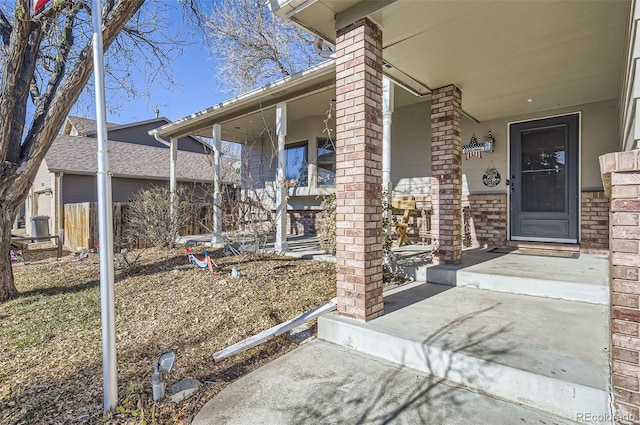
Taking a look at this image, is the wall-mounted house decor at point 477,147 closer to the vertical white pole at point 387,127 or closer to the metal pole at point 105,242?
the vertical white pole at point 387,127

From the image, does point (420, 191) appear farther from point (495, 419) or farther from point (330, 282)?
point (495, 419)

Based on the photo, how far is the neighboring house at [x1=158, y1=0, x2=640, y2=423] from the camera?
223cm

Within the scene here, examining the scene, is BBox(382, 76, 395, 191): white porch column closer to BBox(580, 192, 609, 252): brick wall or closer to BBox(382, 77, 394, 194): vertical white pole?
BBox(382, 77, 394, 194): vertical white pole

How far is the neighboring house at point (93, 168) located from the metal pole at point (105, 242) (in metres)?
9.70

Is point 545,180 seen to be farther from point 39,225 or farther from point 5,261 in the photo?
point 39,225

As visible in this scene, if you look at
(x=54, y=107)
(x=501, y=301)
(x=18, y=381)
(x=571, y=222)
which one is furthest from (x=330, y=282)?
(x=54, y=107)

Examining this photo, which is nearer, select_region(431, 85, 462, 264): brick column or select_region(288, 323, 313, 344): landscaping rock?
select_region(288, 323, 313, 344): landscaping rock

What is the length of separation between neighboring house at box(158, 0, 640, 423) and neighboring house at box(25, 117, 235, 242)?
7553mm

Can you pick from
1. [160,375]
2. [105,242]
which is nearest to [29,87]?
[105,242]

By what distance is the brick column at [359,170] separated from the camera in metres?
2.89

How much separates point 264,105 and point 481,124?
4.33 m

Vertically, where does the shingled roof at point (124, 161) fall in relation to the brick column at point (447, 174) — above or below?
above

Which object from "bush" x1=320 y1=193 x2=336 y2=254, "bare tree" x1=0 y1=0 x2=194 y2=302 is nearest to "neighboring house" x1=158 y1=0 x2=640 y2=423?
"bush" x1=320 y1=193 x2=336 y2=254

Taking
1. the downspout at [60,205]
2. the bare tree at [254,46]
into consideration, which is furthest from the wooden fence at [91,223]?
the bare tree at [254,46]
